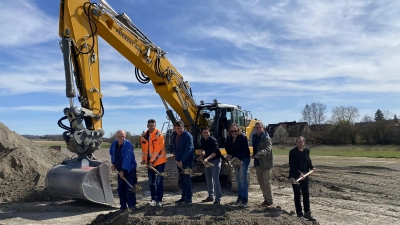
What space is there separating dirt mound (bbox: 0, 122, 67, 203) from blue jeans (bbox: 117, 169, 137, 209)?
9.54ft

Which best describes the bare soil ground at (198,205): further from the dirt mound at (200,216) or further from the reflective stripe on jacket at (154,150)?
the reflective stripe on jacket at (154,150)

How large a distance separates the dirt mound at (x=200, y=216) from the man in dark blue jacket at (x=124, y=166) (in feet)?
3.05

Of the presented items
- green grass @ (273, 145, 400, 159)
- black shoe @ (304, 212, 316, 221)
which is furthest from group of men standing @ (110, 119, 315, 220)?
green grass @ (273, 145, 400, 159)

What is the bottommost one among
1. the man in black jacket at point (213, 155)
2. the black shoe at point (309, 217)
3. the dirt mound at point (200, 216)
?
the black shoe at point (309, 217)

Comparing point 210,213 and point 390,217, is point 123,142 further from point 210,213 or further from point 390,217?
point 390,217

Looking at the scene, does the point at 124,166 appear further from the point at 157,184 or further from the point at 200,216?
the point at 200,216

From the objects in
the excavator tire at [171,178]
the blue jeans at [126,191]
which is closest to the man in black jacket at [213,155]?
the blue jeans at [126,191]

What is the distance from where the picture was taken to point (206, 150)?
8086 mm

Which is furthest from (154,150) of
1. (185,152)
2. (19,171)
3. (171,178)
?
(19,171)

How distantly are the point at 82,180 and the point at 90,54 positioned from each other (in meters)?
2.70

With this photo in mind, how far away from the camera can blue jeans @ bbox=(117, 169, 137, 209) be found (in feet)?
23.7

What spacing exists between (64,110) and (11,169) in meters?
5.03

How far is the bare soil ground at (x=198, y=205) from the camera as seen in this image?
19.5 feet

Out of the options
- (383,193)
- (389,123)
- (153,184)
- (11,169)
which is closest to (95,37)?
(153,184)
